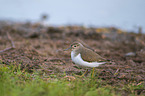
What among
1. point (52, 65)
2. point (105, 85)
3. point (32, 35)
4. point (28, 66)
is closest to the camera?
point (105, 85)

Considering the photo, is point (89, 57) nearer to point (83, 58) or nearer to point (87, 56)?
point (87, 56)

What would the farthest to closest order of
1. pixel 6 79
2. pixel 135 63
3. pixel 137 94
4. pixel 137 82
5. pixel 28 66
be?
pixel 135 63, pixel 28 66, pixel 137 82, pixel 137 94, pixel 6 79

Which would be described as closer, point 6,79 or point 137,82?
point 6,79

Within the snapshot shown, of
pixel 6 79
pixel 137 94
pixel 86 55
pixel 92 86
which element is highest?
pixel 86 55

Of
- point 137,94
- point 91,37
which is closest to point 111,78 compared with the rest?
point 137,94

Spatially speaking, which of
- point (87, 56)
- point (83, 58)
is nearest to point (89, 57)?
point (87, 56)

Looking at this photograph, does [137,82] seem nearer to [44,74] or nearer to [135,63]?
[135,63]

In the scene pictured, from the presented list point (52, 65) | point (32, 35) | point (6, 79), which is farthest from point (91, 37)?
point (6, 79)

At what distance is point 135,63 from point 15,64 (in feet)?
15.5

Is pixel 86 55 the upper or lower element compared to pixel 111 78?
upper

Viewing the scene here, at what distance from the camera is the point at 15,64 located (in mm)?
5645

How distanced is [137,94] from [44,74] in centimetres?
268

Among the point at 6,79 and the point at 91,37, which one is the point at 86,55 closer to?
the point at 6,79

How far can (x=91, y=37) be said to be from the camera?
13.6 m
